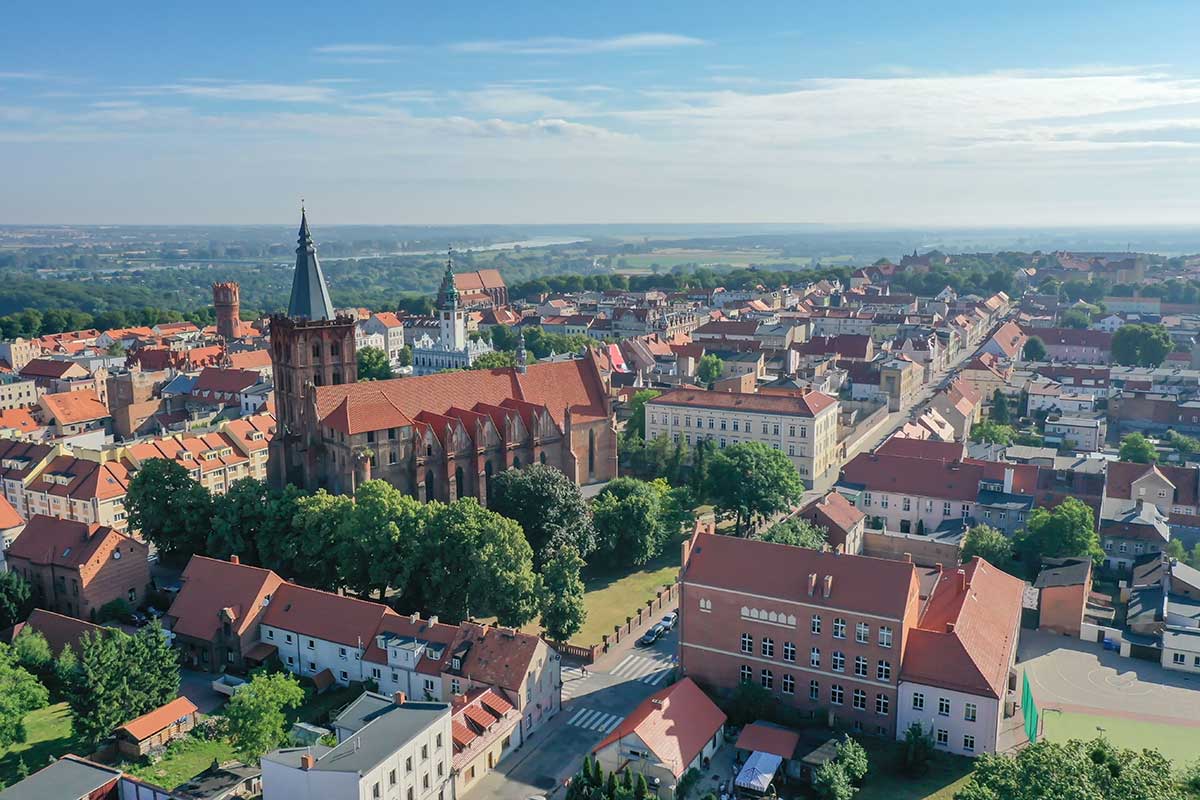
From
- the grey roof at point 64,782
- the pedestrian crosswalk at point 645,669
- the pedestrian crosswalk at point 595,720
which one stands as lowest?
the pedestrian crosswalk at point 595,720

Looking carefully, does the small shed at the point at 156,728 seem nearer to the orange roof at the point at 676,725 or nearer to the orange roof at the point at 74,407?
the orange roof at the point at 676,725

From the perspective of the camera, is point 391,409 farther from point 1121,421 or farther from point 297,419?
point 1121,421

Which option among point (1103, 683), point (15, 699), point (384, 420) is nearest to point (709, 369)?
point (384, 420)

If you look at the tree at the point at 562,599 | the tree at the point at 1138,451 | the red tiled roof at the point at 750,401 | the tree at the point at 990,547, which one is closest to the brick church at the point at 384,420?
the red tiled roof at the point at 750,401

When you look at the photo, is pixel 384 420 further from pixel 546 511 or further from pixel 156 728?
pixel 156 728

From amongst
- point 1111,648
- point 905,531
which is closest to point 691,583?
point 1111,648

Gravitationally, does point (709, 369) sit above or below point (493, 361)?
below

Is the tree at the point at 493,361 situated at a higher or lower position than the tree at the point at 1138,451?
higher
